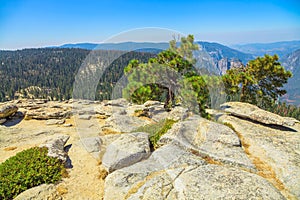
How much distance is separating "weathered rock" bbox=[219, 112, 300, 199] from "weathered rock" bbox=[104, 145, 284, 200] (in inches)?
61.7

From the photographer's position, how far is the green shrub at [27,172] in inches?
331

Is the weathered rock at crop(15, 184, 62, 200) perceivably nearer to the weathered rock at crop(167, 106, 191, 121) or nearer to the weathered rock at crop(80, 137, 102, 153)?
the weathered rock at crop(80, 137, 102, 153)

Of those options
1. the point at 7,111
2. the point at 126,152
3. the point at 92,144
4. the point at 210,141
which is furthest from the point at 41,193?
the point at 7,111

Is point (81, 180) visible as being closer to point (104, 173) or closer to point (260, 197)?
point (104, 173)

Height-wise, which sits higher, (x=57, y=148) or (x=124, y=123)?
(x=57, y=148)

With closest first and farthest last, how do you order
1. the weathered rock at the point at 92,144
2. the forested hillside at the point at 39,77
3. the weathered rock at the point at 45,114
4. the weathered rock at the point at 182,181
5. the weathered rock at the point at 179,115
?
the weathered rock at the point at 182,181 < the weathered rock at the point at 92,144 < the weathered rock at the point at 179,115 < the weathered rock at the point at 45,114 < the forested hillside at the point at 39,77

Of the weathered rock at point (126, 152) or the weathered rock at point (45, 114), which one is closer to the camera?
the weathered rock at point (126, 152)

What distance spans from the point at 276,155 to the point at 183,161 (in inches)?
212

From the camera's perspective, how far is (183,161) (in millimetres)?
8875

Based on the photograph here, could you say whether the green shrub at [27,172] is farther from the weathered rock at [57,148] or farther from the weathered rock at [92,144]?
the weathered rock at [92,144]

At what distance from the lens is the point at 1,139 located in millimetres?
15422

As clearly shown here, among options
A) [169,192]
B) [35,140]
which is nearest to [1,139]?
[35,140]

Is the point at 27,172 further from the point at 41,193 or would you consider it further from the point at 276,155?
the point at 276,155

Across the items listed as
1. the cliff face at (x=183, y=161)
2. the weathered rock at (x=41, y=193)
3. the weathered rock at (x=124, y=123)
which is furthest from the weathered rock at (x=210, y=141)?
the weathered rock at (x=41, y=193)
